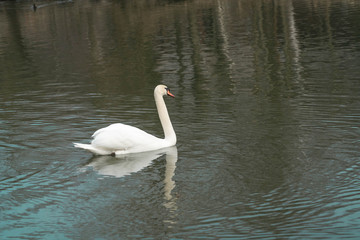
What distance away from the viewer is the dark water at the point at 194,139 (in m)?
7.99

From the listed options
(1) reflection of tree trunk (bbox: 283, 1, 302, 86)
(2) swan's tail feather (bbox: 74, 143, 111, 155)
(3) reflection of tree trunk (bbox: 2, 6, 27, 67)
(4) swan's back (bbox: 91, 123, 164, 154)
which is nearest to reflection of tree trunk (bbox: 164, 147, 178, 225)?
(4) swan's back (bbox: 91, 123, 164, 154)

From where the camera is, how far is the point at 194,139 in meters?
11.5

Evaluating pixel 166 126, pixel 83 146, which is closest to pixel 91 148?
pixel 83 146

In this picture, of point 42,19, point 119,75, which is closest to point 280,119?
point 119,75

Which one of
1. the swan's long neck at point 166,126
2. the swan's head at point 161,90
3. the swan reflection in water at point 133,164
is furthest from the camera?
the swan's head at point 161,90

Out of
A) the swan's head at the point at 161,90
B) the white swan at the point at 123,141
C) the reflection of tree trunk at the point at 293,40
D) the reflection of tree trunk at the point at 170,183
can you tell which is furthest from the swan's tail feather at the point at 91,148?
the reflection of tree trunk at the point at 293,40

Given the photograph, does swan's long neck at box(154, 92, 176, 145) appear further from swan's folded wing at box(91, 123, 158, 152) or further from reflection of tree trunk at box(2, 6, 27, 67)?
reflection of tree trunk at box(2, 6, 27, 67)

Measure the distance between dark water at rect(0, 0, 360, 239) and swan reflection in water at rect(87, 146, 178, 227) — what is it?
4cm

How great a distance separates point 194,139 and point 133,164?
1.45m

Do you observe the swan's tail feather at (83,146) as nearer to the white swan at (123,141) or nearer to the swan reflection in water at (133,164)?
the white swan at (123,141)

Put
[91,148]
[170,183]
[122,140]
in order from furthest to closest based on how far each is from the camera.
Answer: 1. [122,140]
2. [91,148]
3. [170,183]

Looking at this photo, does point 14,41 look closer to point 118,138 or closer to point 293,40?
point 293,40

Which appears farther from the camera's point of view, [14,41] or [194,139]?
[14,41]

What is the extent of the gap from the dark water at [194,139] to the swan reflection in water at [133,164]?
0.04 meters
